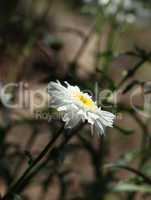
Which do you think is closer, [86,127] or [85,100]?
[85,100]

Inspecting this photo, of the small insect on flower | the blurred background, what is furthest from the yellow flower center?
the blurred background

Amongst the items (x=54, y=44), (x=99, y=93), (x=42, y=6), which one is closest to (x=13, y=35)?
(x=42, y=6)

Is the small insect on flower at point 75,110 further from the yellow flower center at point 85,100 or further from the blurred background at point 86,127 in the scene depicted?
the blurred background at point 86,127

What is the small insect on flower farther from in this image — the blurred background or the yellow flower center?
the blurred background

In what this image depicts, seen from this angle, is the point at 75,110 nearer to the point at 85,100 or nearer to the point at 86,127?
the point at 85,100

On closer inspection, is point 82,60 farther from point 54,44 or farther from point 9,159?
point 9,159

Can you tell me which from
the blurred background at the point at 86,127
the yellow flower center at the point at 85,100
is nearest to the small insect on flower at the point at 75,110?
the yellow flower center at the point at 85,100

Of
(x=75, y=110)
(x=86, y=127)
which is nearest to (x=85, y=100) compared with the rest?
(x=75, y=110)

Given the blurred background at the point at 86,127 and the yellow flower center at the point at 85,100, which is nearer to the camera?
the yellow flower center at the point at 85,100
